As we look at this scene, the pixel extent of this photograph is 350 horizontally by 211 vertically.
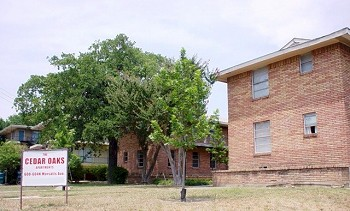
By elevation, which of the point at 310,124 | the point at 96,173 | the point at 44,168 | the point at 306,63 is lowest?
the point at 96,173

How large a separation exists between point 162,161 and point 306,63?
19.8m

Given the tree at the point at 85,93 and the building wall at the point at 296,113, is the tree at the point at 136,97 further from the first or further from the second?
the building wall at the point at 296,113

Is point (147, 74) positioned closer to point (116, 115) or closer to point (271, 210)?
point (116, 115)

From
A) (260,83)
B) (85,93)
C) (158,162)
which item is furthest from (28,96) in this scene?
(260,83)

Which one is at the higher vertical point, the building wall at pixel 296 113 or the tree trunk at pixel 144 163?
the building wall at pixel 296 113

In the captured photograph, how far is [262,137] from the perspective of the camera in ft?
73.8

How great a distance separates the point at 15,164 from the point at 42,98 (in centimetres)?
973

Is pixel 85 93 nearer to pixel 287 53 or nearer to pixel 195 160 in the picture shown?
pixel 195 160

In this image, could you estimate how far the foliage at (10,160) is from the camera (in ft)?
129

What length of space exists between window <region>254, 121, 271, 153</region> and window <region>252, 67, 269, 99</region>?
5.08 feet

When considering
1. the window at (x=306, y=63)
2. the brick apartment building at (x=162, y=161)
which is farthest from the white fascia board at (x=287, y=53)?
→ the brick apartment building at (x=162, y=161)

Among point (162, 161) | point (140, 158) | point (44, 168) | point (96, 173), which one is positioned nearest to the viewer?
point (44, 168)

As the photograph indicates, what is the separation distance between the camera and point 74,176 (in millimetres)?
42375

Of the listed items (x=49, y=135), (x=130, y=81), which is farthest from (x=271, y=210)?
(x=49, y=135)
